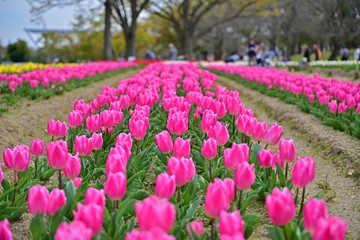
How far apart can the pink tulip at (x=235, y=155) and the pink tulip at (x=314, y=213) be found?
2.77ft

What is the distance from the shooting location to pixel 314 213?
1701mm

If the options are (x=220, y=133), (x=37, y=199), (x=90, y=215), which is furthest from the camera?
(x=220, y=133)

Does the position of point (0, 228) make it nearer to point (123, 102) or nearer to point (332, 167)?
point (123, 102)

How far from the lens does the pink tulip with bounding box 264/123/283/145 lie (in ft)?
10.5

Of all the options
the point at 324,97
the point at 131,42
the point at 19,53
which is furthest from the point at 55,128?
the point at 19,53

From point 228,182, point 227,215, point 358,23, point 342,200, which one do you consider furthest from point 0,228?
point 358,23

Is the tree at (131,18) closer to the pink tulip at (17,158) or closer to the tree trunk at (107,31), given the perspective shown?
the tree trunk at (107,31)

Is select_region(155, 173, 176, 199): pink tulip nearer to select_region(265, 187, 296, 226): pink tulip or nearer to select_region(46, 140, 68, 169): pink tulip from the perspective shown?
select_region(265, 187, 296, 226): pink tulip

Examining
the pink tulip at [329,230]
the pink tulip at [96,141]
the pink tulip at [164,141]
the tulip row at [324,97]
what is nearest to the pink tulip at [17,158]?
the pink tulip at [96,141]

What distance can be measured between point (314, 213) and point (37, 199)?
1.14 m

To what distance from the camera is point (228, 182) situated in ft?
6.64

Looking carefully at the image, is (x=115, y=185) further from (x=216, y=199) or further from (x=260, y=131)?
(x=260, y=131)

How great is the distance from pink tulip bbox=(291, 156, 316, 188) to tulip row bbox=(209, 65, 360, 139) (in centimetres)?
349

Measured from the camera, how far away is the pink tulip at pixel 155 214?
1.42 m
